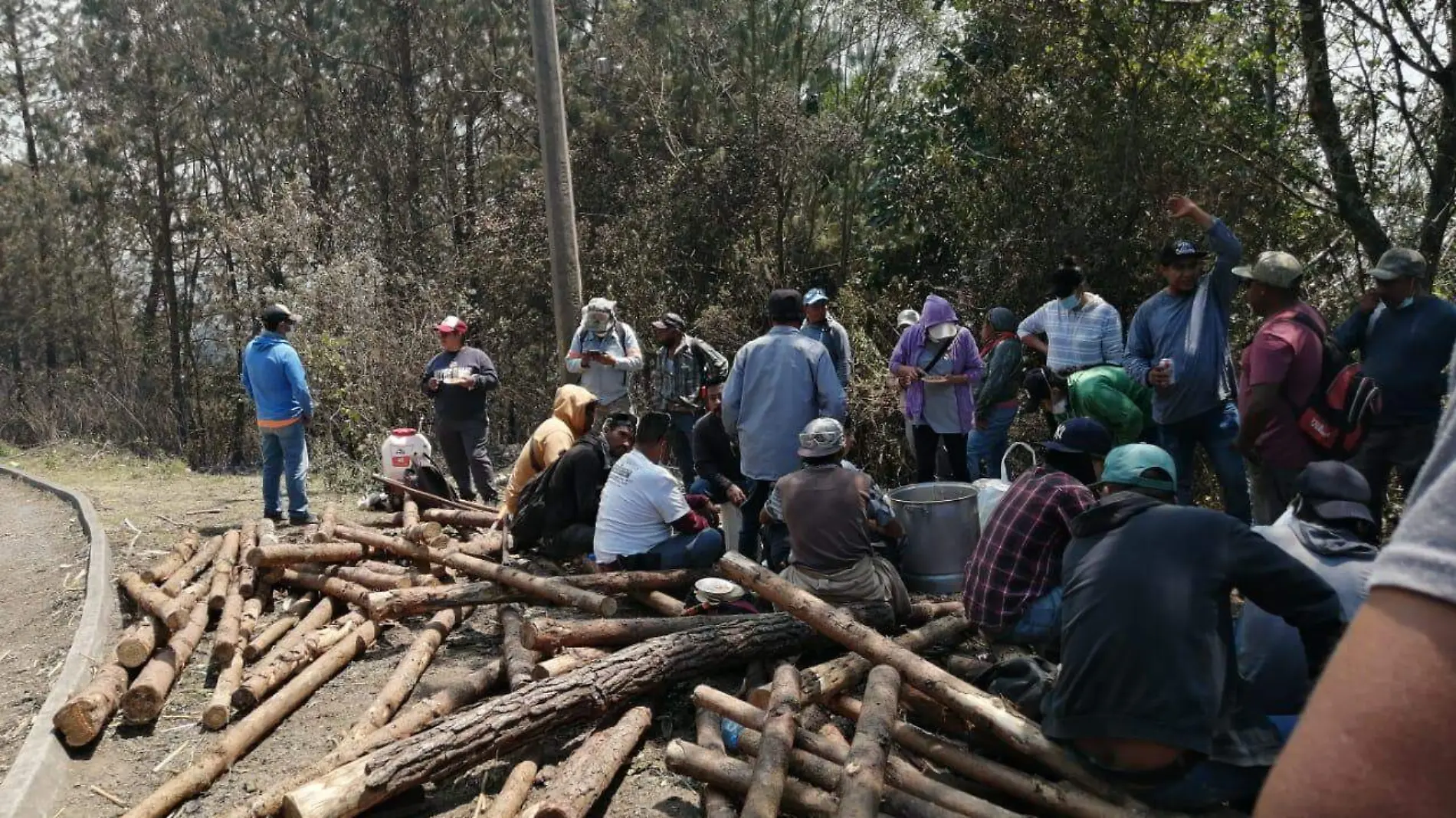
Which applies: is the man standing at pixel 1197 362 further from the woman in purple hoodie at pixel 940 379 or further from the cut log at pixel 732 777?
the cut log at pixel 732 777

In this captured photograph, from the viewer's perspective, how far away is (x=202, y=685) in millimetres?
6309

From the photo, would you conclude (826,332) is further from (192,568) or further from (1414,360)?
(192,568)

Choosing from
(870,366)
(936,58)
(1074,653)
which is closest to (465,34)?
(936,58)

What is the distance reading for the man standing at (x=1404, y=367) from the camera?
606 cm

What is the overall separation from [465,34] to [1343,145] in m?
17.1

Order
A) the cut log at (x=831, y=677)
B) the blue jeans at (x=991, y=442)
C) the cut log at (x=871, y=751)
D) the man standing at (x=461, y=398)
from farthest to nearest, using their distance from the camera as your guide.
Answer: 1. the man standing at (x=461, y=398)
2. the blue jeans at (x=991, y=442)
3. the cut log at (x=831, y=677)
4. the cut log at (x=871, y=751)

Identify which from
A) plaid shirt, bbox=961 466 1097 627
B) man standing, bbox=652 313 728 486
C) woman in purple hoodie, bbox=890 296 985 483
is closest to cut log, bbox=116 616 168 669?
man standing, bbox=652 313 728 486

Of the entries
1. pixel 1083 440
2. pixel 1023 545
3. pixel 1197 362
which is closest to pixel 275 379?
pixel 1023 545

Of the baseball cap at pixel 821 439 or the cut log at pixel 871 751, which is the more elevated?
the baseball cap at pixel 821 439

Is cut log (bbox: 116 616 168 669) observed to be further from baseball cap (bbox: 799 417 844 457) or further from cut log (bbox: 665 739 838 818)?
baseball cap (bbox: 799 417 844 457)

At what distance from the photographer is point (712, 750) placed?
14.6 feet

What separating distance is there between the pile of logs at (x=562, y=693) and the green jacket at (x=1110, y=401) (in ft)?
5.43

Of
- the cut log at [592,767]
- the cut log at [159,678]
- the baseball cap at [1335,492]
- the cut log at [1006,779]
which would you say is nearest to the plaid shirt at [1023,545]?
the cut log at [1006,779]

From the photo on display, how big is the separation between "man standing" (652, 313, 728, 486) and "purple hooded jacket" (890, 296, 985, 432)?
1.57 meters
